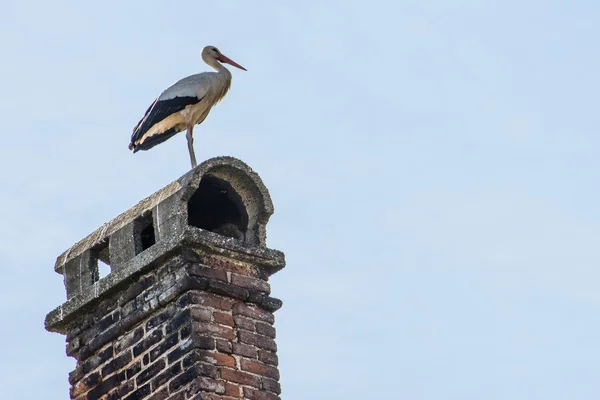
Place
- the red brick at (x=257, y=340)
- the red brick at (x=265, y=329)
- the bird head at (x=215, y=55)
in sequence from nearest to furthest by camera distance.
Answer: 1. the red brick at (x=257, y=340)
2. the red brick at (x=265, y=329)
3. the bird head at (x=215, y=55)

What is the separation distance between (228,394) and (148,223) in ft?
3.55

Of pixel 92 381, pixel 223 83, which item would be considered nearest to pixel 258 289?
pixel 92 381

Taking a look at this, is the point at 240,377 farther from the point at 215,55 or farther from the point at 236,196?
the point at 215,55

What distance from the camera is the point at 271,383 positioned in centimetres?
611

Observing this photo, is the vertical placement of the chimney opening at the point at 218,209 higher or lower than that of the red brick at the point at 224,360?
higher

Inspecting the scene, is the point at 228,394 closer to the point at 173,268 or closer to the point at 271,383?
the point at 271,383

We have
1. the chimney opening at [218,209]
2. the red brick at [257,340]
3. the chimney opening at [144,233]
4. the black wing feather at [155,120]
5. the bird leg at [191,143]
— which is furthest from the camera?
the bird leg at [191,143]

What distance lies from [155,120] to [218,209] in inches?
86.0

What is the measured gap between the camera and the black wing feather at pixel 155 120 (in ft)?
28.8

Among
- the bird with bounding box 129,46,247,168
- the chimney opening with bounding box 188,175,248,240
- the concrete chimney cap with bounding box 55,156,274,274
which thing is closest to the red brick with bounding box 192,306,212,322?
the concrete chimney cap with bounding box 55,156,274,274

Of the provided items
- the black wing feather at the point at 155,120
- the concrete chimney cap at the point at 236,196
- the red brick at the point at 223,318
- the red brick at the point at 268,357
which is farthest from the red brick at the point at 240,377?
the black wing feather at the point at 155,120

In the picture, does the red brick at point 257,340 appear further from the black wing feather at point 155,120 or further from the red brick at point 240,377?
the black wing feather at point 155,120

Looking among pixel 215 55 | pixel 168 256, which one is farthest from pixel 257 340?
pixel 215 55

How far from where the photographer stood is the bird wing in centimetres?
880
